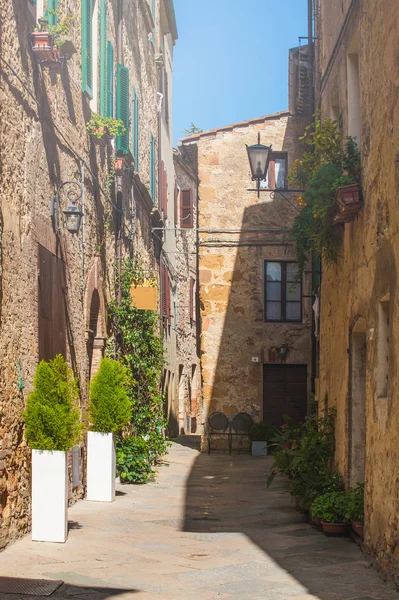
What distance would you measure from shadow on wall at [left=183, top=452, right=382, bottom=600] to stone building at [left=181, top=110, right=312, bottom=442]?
650cm

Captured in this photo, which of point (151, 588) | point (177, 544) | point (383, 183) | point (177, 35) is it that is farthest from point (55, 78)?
point (177, 35)

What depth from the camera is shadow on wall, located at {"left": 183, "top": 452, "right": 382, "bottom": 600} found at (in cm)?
681

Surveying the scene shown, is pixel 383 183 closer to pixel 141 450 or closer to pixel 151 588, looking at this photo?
pixel 151 588

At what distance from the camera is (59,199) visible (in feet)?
33.6

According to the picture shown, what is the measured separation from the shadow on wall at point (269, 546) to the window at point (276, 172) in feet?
27.5

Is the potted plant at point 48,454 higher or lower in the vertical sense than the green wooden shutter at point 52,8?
lower

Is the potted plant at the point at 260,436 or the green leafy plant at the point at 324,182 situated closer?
the green leafy plant at the point at 324,182

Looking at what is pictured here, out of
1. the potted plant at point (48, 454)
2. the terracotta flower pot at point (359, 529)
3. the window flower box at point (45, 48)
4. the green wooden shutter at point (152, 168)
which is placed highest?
the green wooden shutter at point (152, 168)

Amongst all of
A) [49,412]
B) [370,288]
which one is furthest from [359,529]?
[49,412]

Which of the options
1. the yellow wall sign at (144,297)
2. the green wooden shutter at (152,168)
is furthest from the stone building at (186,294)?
the yellow wall sign at (144,297)

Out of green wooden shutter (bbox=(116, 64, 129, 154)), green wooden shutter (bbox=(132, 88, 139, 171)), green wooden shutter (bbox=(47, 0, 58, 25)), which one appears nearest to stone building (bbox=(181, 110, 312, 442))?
green wooden shutter (bbox=(132, 88, 139, 171))

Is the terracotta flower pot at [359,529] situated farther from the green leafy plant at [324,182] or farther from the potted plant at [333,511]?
the green leafy plant at [324,182]

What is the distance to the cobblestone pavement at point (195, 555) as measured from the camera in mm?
6641

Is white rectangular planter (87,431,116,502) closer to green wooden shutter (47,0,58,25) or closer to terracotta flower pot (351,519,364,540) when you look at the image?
terracotta flower pot (351,519,364,540)
